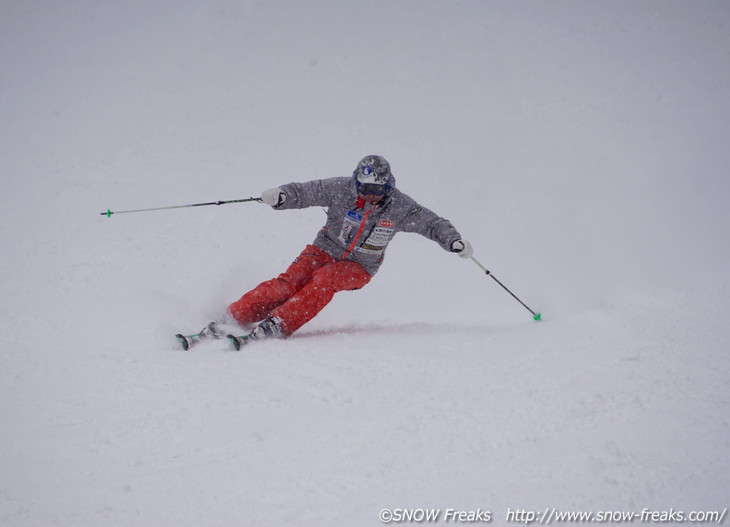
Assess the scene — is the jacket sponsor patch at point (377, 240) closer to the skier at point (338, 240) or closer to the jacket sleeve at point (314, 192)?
the skier at point (338, 240)

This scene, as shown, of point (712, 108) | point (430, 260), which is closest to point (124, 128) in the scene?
point (430, 260)

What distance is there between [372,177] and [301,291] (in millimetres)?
1151

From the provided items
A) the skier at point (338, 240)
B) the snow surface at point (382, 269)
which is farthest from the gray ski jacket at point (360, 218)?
the snow surface at point (382, 269)

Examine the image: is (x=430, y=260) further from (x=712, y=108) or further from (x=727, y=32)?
(x=727, y=32)

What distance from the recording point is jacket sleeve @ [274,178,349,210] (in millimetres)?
4754

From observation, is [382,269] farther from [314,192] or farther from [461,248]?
[314,192]

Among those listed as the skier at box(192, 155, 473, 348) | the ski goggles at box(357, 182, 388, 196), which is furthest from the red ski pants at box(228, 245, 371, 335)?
the ski goggles at box(357, 182, 388, 196)

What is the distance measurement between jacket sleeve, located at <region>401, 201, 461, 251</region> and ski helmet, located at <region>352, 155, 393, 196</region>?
479mm

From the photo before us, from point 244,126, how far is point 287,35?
487cm

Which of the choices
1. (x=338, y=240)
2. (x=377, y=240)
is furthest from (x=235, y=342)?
(x=377, y=240)

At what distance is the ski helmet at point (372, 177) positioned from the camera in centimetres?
452

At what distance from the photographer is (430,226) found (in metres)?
5.04

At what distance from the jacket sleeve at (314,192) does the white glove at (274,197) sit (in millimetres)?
92

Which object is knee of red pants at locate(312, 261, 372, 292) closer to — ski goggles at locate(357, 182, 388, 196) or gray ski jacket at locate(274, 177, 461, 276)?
gray ski jacket at locate(274, 177, 461, 276)
